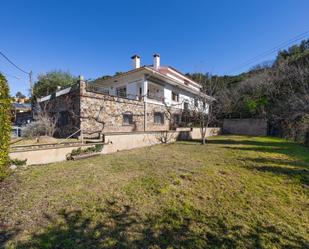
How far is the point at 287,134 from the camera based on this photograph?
15.9 metres

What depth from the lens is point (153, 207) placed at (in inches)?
138

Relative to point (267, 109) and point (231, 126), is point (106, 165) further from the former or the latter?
point (267, 109)

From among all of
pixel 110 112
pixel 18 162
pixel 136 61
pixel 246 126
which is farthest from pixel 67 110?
pixel 246 126

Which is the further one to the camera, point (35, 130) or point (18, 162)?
point (35, 130)

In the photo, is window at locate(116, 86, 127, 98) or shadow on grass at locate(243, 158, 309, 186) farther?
window at locate(116, 86, 127, 98)

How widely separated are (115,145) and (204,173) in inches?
190

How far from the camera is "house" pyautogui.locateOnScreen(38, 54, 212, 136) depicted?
37.0 feet

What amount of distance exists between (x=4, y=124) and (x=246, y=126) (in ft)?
66.4

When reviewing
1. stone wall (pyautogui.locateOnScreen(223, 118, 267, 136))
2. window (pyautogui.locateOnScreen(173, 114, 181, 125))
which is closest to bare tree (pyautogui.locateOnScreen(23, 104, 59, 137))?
window (pyautogui.locateOnScreen(173, 114, 181, 125))

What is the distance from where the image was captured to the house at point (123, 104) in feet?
37.0

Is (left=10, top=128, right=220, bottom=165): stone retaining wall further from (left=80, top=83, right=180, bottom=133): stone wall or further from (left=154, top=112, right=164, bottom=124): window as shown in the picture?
(left=154, top=112, right=164, bottom=124): window

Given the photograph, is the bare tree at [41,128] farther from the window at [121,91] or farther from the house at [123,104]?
the window at [121,91]

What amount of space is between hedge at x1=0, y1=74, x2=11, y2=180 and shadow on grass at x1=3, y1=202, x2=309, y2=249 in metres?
2.28

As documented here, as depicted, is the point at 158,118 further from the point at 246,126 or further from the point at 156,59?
the point at 246,126
